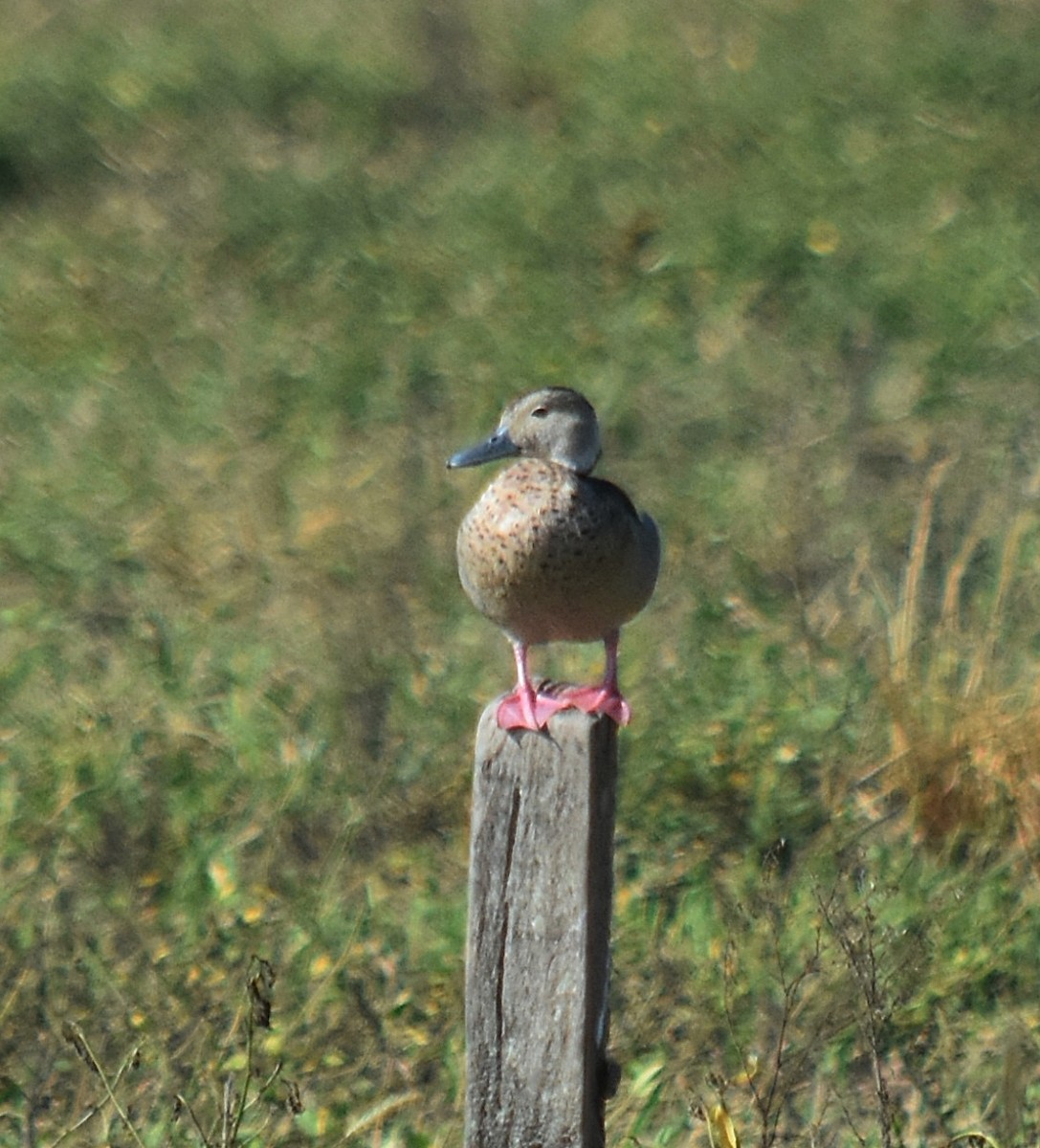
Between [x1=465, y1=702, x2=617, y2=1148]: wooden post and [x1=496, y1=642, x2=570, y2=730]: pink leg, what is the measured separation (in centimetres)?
1

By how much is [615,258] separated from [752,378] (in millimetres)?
1302

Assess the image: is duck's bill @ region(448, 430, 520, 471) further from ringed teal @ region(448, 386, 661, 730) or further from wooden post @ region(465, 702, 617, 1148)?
wooden post @ region(465, 702, 617, 1148)

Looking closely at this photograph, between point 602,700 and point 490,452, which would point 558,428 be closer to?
point 490,452

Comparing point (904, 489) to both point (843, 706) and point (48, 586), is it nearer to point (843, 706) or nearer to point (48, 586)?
point (843, 706)

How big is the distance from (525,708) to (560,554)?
226 mm

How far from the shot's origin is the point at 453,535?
5387 mm

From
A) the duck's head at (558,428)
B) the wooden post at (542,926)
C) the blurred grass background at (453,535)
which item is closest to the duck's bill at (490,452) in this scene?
the duck's head at (558,428)

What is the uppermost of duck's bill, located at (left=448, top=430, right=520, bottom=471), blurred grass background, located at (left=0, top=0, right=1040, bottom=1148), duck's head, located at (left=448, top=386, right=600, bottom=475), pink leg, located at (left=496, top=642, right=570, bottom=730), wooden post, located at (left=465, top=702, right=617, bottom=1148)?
duck's head, located at (left=448, top=386, right=600, bottom=475)

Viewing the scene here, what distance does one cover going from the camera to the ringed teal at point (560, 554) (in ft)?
8.02

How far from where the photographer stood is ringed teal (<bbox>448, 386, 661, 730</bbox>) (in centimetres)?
244

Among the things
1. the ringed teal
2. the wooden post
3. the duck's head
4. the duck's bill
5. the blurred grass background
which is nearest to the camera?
the wooden post

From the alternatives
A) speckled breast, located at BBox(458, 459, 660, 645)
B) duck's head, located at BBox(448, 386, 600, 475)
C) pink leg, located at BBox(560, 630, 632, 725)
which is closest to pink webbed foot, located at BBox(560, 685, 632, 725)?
pink leg, located at BBox(560, 630, 632, 725)

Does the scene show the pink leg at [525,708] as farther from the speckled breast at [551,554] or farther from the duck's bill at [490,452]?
the duck's bill at [490,452]

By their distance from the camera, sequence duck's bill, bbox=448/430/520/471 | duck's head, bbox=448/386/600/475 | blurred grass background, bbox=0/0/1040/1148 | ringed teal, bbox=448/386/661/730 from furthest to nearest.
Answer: blurred grass background, bbox=0/0/1040/1148 < duck's bill, bbox=448/430/520/471 < duck's head, bbox=448/386/600/475 < ringed teal, bbox=448/386/661/730
